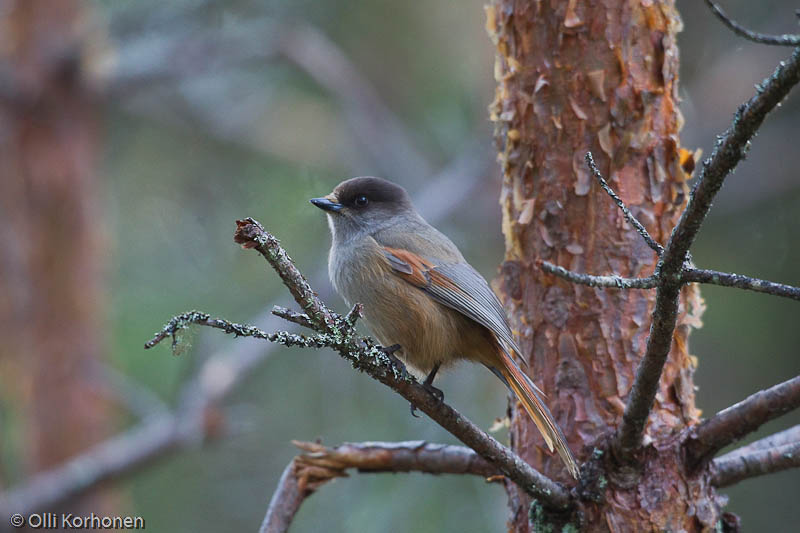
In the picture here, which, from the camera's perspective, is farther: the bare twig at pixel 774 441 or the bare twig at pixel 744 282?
the bare twig at pixel 774 441

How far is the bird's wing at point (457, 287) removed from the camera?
3186 mm

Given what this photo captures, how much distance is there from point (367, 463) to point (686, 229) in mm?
1481

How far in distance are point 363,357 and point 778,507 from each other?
7183mm

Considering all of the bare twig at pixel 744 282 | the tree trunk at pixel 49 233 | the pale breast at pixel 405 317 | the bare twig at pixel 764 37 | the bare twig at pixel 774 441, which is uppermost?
the tree trunk at pixel 49 233

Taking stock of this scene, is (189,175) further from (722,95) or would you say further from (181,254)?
(722,95)

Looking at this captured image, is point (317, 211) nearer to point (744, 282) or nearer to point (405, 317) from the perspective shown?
Result: point (405, 317)

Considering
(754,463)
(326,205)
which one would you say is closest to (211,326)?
(754,463)

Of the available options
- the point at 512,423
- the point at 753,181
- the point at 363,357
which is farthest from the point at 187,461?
the point at 363,357

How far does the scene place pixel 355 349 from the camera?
7.25ft

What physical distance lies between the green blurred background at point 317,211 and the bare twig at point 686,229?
4180 mm

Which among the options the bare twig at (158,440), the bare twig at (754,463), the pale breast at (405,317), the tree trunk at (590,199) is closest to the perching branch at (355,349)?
the tree trunk at (590,199)

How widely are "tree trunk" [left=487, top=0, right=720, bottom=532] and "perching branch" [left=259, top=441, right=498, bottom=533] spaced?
26 cm

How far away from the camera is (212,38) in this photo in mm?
7684

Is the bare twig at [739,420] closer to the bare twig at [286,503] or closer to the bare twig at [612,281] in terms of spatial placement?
the bare twig at [612,281]
